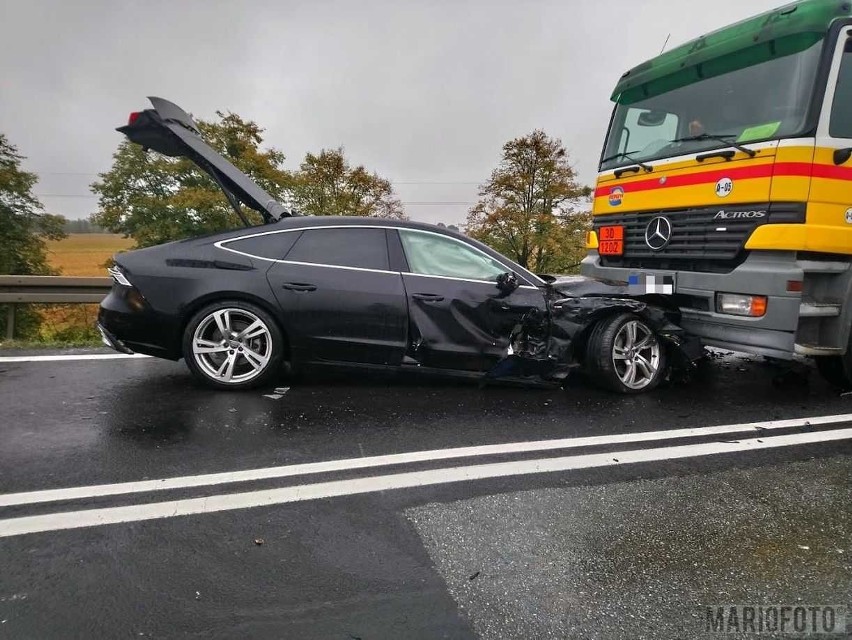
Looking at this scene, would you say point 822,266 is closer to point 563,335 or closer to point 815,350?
point 815,350

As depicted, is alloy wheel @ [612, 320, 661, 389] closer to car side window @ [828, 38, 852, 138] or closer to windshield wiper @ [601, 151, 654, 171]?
windshield wiper @ [601, 151, 654, 171]

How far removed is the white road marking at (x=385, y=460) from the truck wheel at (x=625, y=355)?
796 mm

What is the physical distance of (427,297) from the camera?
4.17 metres

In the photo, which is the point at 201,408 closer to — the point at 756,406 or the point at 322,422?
the point at 322,422

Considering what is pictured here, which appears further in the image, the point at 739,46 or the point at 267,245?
the point at 739,46

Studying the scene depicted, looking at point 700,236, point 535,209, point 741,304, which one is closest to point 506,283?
point 700,236

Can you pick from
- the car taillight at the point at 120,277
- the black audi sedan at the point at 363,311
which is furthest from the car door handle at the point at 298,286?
the car taillight at the point at 120,277

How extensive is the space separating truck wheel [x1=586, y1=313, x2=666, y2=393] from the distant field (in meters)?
13.6

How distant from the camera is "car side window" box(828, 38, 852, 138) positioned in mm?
4008

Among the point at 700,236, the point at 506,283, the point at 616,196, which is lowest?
the point at 506,283

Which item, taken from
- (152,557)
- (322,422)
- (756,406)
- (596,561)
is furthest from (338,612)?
(756,406)

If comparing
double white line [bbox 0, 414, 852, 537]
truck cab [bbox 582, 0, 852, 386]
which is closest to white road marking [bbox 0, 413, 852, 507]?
double white line [bbox 0, 414, 852, 537]

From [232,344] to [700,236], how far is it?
4061mm

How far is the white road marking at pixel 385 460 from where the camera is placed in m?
2.55
